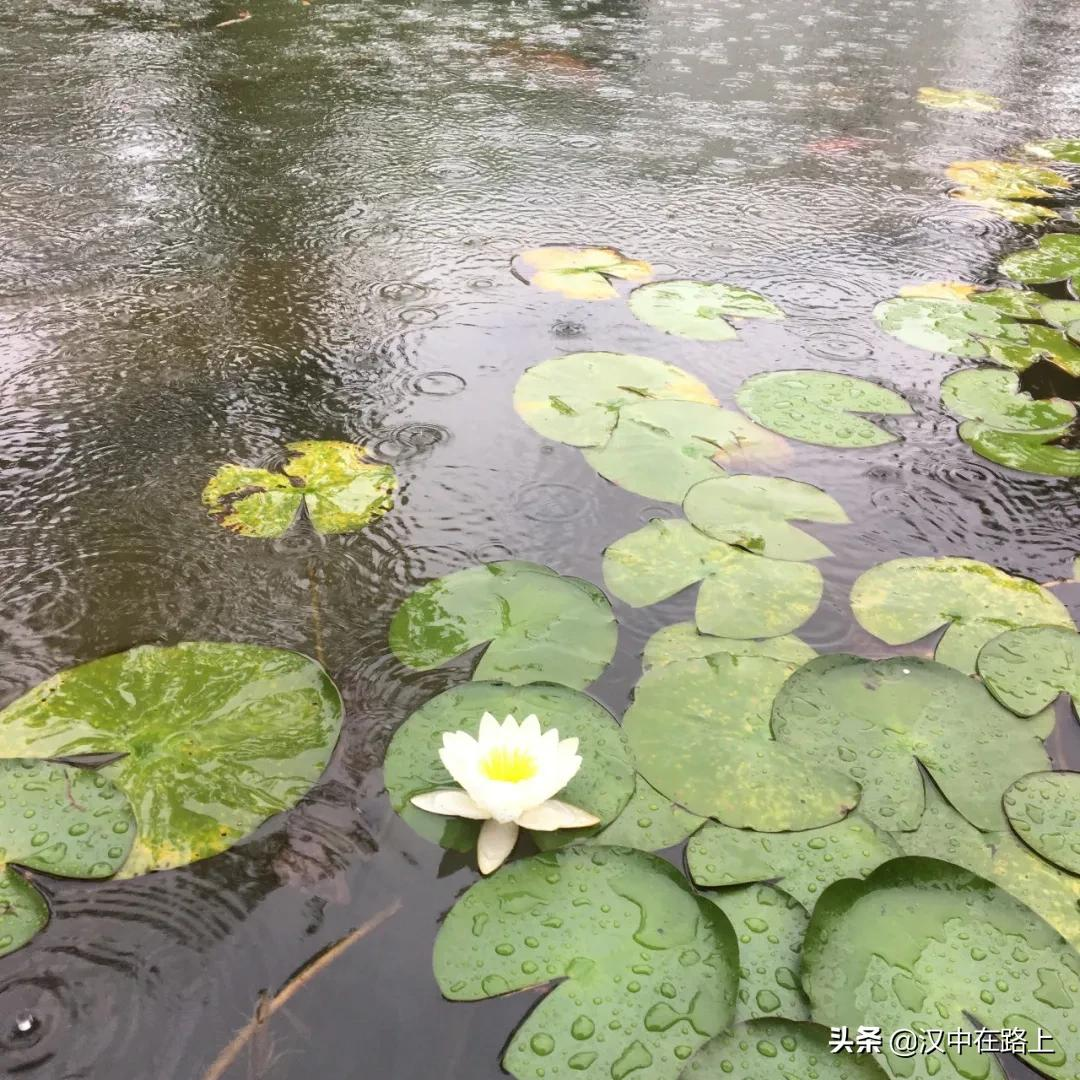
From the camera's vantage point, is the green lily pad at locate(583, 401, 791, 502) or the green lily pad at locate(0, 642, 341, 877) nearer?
the green lily pad at locate(0, 642, 341, 877)

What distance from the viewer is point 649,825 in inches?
40.1

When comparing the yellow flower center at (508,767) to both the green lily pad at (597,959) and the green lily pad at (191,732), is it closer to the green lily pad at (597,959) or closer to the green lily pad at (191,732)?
the green lily pad at (597,959)

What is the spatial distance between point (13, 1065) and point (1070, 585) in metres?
1.65

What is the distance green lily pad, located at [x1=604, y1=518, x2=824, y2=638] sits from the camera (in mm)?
1318

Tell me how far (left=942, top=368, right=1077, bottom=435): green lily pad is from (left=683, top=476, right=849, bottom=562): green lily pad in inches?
20.9

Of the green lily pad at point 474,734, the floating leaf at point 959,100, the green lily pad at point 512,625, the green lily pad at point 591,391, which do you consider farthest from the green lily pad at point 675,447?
the floating leaf at point 959,100

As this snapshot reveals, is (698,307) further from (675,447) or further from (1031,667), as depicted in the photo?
(1031,667)

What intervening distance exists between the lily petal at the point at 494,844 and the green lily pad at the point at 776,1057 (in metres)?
0.29

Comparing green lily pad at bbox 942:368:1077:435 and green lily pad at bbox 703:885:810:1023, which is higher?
green lily pad at bbox 942:368:1077:435

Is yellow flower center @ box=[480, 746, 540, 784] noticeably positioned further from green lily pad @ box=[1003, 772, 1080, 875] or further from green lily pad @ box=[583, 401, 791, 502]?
green lily pad @ box=[583, 401, 791, 502]

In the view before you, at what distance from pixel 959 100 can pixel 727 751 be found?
4287 mm

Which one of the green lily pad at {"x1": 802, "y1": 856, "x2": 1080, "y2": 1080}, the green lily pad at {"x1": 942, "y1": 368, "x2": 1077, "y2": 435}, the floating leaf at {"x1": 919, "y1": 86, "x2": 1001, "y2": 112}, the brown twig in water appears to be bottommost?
the brown twig in water

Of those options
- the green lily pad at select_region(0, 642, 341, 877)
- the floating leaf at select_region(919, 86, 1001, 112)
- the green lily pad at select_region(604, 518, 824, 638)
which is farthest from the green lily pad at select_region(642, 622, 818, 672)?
the floating leaf at select_region(919, 86, 1001, 112)

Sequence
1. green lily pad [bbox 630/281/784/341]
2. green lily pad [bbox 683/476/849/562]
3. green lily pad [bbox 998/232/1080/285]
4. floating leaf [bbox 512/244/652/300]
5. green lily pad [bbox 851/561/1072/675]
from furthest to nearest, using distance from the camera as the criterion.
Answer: green lily pad [bbox 998/232/1080/285] < floating leaf [bbox 512/244/652/300] < green lily pad [bbox 630/281/784/341] < green lily pad [bbox 683/476/849/562] < green lily pad [bbox 851/561/1072/675]
